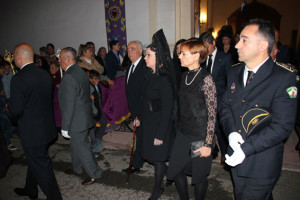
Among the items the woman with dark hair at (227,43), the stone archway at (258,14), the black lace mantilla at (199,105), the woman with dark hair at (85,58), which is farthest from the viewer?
the stone archway at (258,14)

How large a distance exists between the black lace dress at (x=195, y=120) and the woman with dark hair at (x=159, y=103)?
196mm

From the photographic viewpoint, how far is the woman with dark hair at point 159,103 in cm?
263

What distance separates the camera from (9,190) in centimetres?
351

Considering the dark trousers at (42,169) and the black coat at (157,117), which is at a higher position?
the black coat at (157,117)

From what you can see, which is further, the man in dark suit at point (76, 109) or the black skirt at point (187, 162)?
the man in dark suit at point (76, 109)

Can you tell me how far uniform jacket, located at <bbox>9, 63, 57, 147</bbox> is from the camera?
101 inches

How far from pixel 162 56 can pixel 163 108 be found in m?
0.64

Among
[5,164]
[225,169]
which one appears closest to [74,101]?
[5,164]

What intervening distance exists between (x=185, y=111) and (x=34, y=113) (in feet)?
6.19

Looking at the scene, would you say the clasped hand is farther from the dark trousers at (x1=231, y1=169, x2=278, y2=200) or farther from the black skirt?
the black skirt

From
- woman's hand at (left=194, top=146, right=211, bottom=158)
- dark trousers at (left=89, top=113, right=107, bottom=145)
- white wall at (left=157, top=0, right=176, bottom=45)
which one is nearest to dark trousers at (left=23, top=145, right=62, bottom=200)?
dark trousers at (left=89, top=113, right=107, bottom=145)

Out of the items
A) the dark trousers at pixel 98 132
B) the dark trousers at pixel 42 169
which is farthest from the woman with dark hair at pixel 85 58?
the dark trousers at pixel 42 169

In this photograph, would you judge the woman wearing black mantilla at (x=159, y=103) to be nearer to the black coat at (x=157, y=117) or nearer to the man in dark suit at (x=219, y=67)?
the black coat at (x=157, y=117)

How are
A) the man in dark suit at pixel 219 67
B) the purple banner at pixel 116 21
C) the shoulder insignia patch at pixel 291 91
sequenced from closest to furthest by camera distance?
the shoulder insignia patch at pixel 291 91 < the man in dark suit at pixel 219 67 < the purple banner at pixel 116 21
